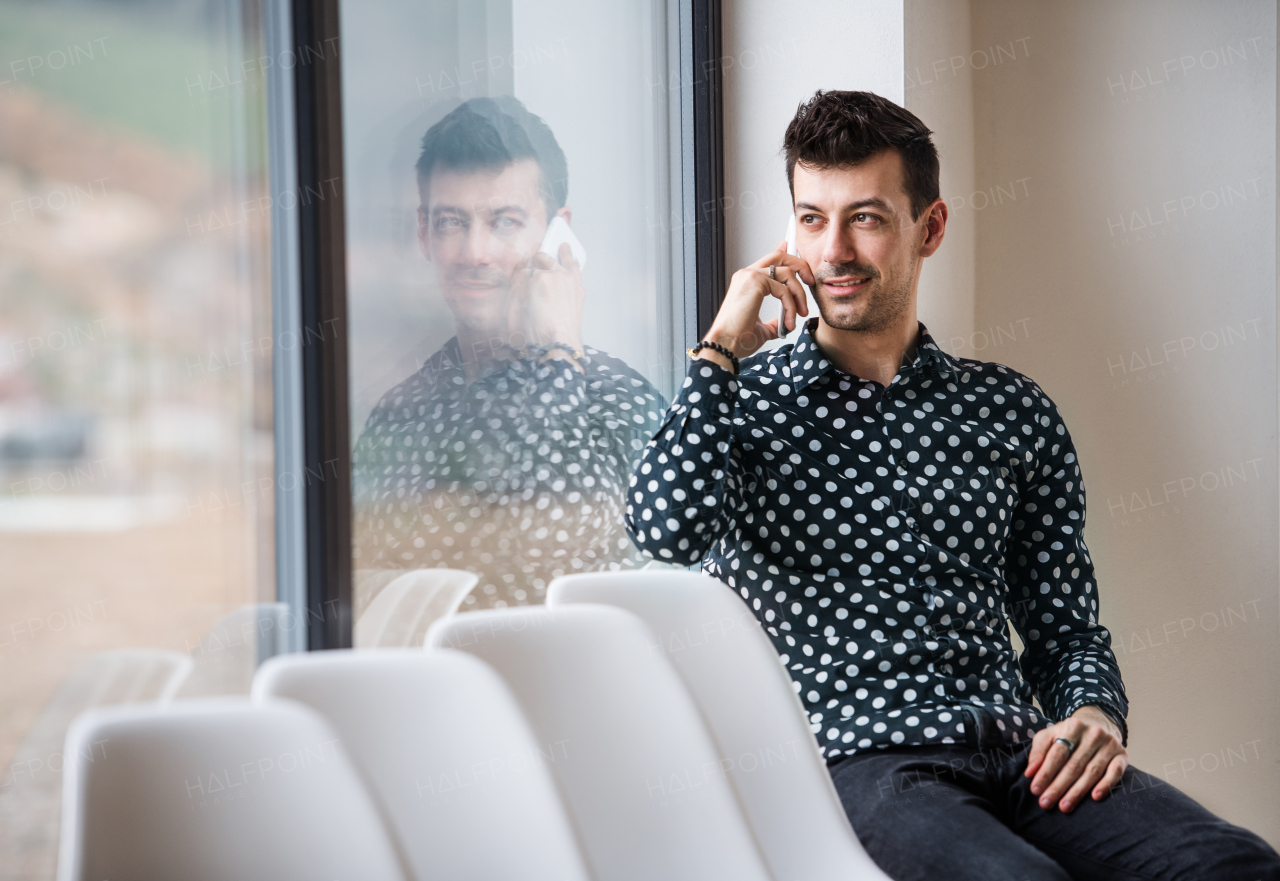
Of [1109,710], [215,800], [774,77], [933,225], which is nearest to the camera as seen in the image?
[215,800]

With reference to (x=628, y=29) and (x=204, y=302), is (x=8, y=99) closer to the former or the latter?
(x=204, y=302)

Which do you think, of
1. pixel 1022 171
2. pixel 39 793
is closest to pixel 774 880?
pixel 39 793

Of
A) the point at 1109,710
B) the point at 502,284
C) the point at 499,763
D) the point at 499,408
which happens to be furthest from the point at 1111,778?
the point at 502,284

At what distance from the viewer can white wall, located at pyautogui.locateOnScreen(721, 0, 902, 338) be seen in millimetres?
1896

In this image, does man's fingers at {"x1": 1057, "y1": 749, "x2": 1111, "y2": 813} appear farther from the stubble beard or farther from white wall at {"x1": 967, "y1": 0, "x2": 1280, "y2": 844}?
white wall at {"x1": 967, "y1": 0, "x2": 1280, "y2": 844}

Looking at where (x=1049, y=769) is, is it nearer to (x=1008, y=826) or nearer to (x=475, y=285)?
(x=1008, y=826)

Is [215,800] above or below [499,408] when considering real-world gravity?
below

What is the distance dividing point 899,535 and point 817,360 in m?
0.31

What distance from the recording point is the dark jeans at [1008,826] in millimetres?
1238

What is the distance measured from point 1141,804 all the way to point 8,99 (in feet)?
5.27

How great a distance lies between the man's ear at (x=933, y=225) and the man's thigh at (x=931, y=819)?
2.69 ft

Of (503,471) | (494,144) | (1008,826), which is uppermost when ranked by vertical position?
(494,144)

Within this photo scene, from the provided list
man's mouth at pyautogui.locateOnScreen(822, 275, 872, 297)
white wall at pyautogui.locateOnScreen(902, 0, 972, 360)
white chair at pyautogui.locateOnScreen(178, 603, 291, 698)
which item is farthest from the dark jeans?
white wall at pyautogui.locateOnScreen(902, 0, 972, 360)

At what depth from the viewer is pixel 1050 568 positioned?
5.42 ft
